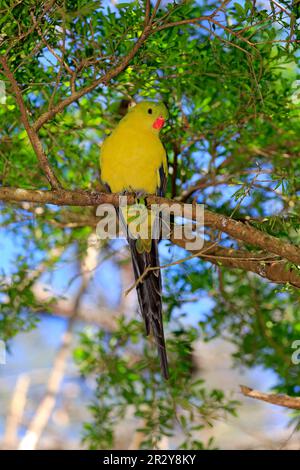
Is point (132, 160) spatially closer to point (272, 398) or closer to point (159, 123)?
point (159, 123)

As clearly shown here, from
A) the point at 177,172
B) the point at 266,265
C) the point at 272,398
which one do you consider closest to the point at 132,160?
the point at 177,172

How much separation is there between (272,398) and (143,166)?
31.6 inches

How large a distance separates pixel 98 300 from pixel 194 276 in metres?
1.64

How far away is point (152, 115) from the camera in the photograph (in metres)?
2.02

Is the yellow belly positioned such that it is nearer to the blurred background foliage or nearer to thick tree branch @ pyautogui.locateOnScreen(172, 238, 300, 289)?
the blurred background foliage

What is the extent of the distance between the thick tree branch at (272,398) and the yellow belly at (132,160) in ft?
2.42

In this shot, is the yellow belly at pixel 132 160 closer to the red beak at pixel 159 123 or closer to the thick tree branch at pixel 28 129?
the red beak at pixel 159 123

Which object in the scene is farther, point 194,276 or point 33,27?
point 194,276

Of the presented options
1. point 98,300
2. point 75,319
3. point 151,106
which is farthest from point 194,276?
point 75,319

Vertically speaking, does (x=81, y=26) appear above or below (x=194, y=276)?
above

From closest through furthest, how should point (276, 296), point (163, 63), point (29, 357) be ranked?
point (163, 63)
point (276, 296)
point (29, 357)

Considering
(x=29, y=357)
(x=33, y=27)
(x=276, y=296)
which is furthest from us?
(x=29, y=357)

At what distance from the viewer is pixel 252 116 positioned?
1.94 meters

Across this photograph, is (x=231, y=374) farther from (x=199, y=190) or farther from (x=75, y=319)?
(x=199, y=190)
